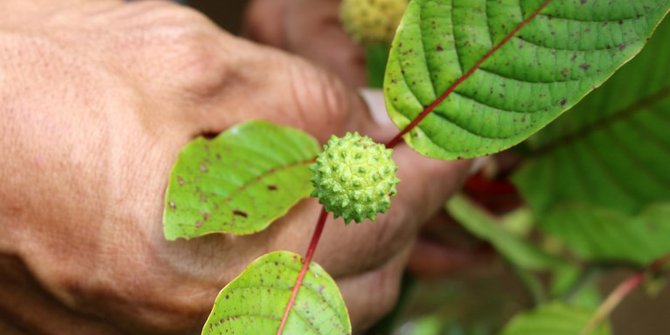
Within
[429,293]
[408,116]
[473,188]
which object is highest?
[408,116]

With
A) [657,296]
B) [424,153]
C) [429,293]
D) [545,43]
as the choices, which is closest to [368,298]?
[424,153]

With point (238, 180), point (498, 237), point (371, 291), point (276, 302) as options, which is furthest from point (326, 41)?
point (276, 302)

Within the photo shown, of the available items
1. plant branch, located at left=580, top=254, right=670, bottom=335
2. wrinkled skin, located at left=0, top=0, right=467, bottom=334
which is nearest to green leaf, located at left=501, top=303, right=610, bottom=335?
plant branch, located at left=580, top=254, right=670, bottom=335

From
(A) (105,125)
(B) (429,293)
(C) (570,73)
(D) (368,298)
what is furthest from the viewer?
(B) (429,293)

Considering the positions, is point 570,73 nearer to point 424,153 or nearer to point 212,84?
point 424,153

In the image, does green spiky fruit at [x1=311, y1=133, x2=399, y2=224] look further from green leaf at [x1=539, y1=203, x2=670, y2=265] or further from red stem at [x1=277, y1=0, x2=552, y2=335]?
green leaf at [x1=539, y1=203, x2=670, y2=265]

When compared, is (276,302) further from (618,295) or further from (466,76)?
(618,295)

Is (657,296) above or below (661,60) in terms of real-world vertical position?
below
